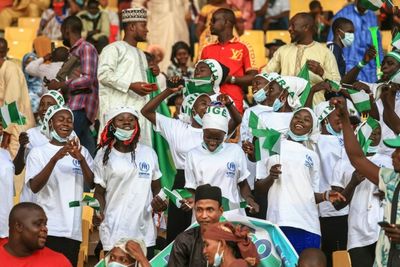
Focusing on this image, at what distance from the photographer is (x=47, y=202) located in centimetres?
1187

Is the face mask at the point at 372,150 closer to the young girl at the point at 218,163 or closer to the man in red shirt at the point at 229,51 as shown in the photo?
the young girl at the point at 218,163

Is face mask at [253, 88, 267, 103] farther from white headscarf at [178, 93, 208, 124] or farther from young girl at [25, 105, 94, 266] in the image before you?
young girl at [25, 105, 94, 266]

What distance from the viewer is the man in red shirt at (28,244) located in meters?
10.4

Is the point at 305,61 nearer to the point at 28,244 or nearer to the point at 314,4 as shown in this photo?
the point at 314,4

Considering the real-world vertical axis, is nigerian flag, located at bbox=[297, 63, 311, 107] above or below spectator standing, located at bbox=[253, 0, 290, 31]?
below

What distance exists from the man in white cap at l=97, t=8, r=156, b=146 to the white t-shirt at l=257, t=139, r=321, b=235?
1.92 metres

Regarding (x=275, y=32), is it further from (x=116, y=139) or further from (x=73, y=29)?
(x=116, y=139)

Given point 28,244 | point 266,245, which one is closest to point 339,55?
point 266,245

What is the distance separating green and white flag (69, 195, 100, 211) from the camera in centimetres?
1146

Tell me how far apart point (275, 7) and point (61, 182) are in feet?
30.5

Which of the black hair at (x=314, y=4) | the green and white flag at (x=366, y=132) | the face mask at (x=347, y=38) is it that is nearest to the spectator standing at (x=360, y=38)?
the face mask at (x=347, y=38)

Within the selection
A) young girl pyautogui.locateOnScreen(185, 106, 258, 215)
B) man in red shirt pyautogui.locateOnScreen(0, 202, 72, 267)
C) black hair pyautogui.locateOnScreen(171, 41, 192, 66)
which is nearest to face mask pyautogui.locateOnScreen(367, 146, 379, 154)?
young girl pyautogui.locateOnScreen(185, 106, 258, 215)

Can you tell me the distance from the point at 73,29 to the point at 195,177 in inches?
163

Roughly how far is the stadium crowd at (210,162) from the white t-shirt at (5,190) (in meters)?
0.01
